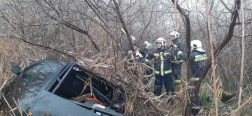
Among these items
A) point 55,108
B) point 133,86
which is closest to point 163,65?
point 133,86

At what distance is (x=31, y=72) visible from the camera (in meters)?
3.29

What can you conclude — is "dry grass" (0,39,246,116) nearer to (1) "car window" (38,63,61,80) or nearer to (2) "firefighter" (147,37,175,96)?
(1) "car window" (38,63,61,80)

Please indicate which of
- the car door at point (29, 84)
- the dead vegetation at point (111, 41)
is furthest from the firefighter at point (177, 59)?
the car door at point (29, 84)

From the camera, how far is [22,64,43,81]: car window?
318 centimetres

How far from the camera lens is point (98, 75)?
3262mm

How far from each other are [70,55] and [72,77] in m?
0.58

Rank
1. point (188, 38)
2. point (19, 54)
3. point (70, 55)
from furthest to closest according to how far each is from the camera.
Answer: point (19, 54) → point (70, 55) → point (188, 38)

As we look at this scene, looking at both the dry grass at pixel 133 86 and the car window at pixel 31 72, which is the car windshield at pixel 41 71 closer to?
the car window at pixel 31 72

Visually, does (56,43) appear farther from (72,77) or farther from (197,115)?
(197,115)

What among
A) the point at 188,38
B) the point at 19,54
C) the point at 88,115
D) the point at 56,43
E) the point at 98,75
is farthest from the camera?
the point at 56,43

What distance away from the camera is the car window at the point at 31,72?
3181 mm

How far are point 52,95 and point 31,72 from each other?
3.04 feet

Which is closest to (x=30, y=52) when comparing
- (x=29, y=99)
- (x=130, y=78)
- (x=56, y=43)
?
(x=56, y=43)

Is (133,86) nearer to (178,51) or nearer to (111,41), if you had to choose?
(111,41)
